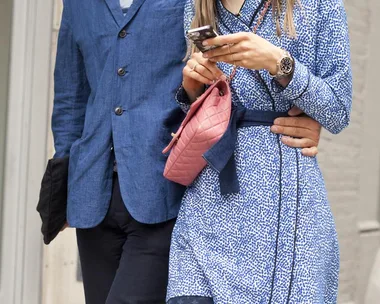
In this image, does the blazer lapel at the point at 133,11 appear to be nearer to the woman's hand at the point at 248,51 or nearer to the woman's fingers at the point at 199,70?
the woman's fingers at the point at 199,70

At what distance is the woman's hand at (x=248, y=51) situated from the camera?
6.63 ft

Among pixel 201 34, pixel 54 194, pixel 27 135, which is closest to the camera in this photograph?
pixel 201 34

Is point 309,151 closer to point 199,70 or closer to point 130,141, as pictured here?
point 199,70

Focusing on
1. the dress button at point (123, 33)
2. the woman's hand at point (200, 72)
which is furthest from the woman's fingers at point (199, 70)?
the dress button at point (123, 33)

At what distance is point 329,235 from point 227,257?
1.01 ft

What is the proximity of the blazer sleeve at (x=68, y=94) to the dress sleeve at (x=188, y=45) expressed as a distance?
46 centimetres

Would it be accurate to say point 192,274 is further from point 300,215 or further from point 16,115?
point 16,115

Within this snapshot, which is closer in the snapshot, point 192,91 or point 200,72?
point 200,72

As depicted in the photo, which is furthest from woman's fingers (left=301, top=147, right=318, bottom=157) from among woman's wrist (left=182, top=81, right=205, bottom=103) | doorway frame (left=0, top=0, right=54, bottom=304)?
doorway frame (left=0, top=0, right=54, bottom=304)

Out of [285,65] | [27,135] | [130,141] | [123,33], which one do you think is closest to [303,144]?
[285,65]

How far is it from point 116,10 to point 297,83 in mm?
735

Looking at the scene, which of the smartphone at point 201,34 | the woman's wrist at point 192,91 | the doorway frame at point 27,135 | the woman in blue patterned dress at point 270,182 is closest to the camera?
the smartphone at point 201,34

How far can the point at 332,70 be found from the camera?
2.18 metres

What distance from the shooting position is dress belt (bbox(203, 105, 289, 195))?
213 cm
